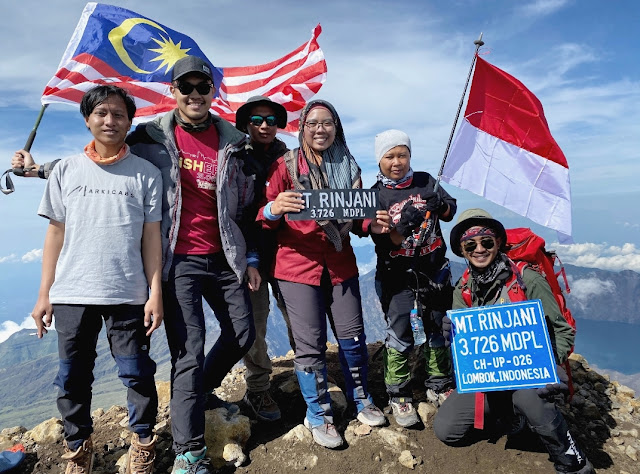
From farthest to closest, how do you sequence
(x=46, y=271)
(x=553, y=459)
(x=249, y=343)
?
(x=249, y=343) < (x=553, y=459) < (x=46, y=271)

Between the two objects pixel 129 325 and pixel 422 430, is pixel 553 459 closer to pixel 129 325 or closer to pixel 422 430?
pixel 422 430

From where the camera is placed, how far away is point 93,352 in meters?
4.48

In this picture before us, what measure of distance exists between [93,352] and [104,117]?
2.51 m

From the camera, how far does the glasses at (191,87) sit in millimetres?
4652

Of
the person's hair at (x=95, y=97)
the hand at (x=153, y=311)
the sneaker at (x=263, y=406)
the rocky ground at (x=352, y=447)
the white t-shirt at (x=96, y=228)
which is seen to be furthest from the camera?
the sneaker at (x=263, y=406)

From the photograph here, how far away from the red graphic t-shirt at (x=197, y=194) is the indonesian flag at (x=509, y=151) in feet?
10.9

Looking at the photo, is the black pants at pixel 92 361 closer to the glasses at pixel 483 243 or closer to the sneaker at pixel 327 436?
the sneaker at pixel 327 436

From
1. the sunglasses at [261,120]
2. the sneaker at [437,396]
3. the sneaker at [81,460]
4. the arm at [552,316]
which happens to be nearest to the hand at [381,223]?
the arm at [552,316]

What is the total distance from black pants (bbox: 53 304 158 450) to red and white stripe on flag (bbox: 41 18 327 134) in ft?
12.8

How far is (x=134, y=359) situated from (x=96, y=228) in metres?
1.42

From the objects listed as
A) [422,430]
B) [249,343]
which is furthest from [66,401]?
[422,430]

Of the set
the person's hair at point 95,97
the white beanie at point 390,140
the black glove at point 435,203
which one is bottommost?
the black glove at point 435,203

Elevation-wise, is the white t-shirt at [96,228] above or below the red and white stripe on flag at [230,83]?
below

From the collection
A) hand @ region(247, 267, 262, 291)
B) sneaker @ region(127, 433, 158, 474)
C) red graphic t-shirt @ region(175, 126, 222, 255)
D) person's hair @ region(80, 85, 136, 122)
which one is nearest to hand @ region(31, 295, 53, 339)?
red graphic t-shirt @ region(175, 126, 222, 255)
